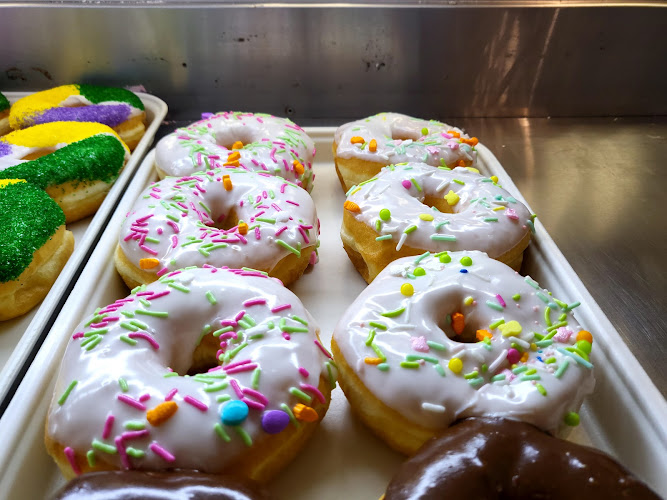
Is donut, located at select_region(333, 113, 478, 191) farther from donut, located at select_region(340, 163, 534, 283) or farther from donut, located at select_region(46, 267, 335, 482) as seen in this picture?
donut, located at select_region(46, 267, 335, 482)

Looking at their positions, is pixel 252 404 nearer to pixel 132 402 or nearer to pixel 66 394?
pixel 132 402

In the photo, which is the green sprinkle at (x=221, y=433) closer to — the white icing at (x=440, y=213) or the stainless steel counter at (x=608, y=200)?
the white icing at (x=440, y=213)

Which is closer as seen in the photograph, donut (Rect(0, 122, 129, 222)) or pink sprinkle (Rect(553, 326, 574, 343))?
pink sprinkle (Rect(553, 326, 574, 343))

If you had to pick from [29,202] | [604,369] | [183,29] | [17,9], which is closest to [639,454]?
[604,369]

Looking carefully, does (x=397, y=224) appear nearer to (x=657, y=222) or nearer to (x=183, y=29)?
(x=657, y=222)

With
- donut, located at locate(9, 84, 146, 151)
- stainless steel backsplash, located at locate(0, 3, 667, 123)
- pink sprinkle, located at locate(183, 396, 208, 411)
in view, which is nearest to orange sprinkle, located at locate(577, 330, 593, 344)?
pink sprinkle, located at locate(183, 396, 208, 411)

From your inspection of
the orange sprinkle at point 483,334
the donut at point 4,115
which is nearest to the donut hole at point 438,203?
the orange sprinkle at point 483,334

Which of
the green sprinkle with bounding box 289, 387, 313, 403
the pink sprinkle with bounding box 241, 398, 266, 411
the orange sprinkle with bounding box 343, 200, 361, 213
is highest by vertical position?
the orange sprinkle with bounding box 343, 200, 361, 213
